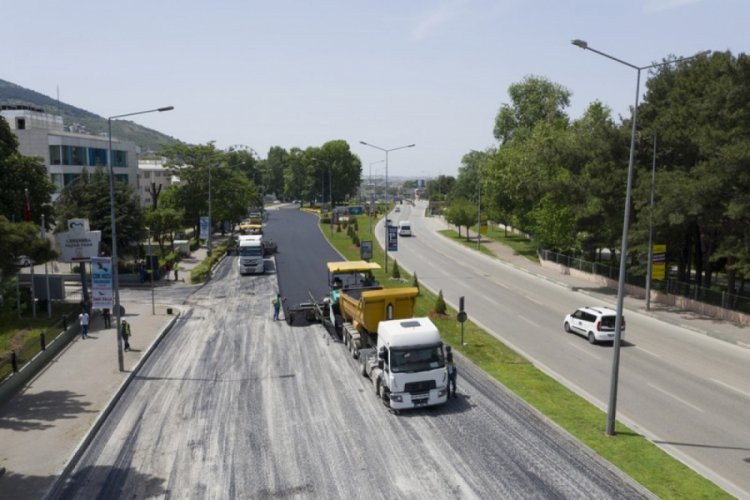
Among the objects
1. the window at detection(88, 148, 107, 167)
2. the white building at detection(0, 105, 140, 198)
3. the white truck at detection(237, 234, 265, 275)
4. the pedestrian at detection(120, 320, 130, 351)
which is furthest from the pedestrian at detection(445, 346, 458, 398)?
the window at detection(88, 148, 107, 167)

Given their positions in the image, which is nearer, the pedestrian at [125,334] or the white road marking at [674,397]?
the white road marking at [674,397]

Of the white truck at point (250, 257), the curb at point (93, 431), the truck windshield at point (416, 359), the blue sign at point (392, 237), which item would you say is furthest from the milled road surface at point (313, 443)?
the blue sign at point (392, 237)

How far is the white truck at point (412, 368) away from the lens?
19391 mm

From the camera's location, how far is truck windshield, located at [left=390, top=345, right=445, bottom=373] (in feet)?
64.6

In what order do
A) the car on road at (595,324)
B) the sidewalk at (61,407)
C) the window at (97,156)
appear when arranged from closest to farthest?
the sidewalk at (61,407) < the car on road at (595,324) < the window at (97,156)

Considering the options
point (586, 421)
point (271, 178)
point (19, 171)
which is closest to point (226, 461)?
point (586, 421)

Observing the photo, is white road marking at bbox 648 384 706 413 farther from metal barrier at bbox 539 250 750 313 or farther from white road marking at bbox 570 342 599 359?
metal barrier at bbox 539 250 750 313

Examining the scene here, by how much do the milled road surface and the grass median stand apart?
515mm

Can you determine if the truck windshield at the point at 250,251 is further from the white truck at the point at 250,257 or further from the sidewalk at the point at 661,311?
the sidewalk at the point at 661,311

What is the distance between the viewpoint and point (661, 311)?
36.9 m

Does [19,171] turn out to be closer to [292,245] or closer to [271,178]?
[292,245]

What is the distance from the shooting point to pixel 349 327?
27.3m

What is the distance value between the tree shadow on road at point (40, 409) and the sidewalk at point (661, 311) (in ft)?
98.1

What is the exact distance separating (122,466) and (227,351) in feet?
39.5
